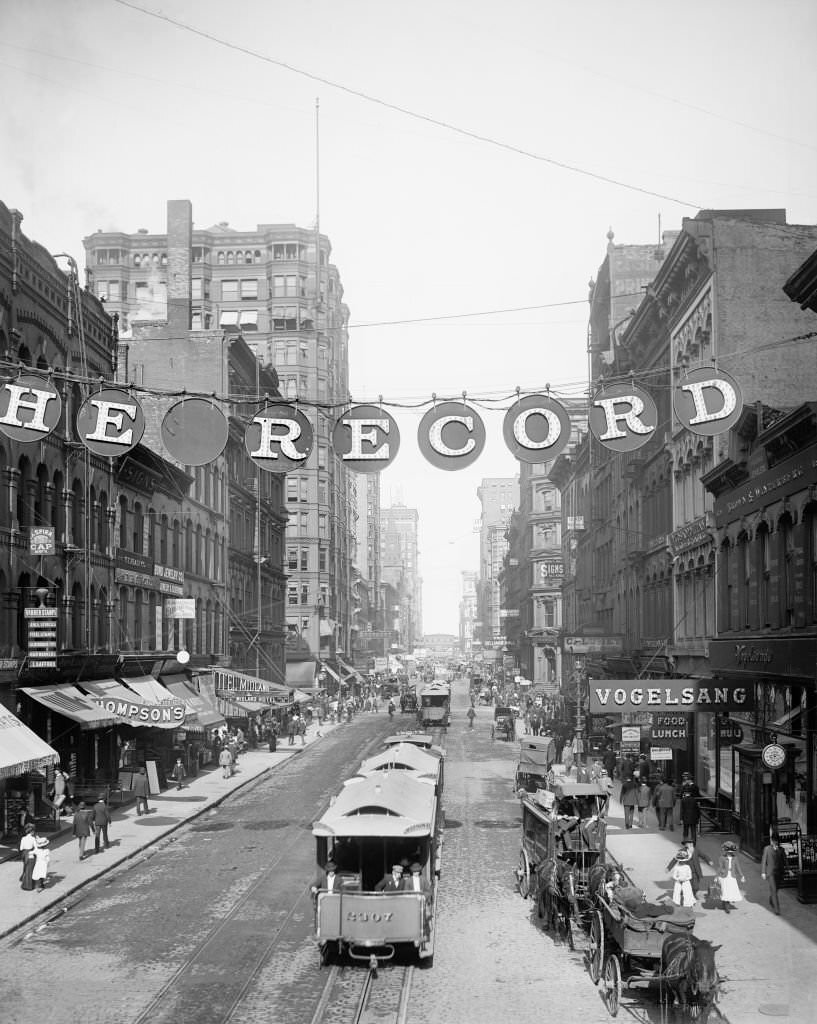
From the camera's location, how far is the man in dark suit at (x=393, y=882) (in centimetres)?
1753

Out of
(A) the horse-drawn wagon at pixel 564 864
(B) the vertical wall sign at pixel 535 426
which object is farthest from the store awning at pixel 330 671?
(B) the vertical wall sign at pixel 535 426

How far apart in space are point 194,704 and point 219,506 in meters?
23.1

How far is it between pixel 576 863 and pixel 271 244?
323 feet

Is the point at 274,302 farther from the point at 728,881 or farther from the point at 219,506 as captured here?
the point at 728,881

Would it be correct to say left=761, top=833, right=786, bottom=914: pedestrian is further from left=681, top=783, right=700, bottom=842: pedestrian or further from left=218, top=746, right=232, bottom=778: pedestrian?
left=218, top=746, right=232, bottom=778: pedestrian

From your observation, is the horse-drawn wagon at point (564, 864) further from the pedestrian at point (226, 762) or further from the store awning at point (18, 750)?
the pedestrian at point (226, 762)

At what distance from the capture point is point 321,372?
111 meters

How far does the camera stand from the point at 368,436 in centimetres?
1722

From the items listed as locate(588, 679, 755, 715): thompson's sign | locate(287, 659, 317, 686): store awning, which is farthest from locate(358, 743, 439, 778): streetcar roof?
locate(287, 659, 317, 686): store awning

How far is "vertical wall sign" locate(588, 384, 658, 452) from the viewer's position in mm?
16562

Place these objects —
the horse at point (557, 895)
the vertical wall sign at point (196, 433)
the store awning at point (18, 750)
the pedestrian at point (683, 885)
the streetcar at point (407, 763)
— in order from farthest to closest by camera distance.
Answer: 1. the store awning at point (18, 750)
2. the streetcar at point (407, 763)
3. the pedestrian at point (683, 885)
4. the horse at point (557, 895)
5. the vertical wall sign at point (196, 433)

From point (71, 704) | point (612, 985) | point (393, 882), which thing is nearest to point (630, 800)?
point (393, 882)

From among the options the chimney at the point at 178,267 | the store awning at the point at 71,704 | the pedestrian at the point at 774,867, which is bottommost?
the pedestrian at the point at 774,867

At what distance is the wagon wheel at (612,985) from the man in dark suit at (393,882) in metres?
3.51
